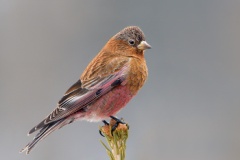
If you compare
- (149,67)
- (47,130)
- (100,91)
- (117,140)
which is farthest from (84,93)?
(149,67)

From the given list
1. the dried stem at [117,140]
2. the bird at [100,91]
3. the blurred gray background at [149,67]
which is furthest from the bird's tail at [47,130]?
the blurred gray background at [149,67]

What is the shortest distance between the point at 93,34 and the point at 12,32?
10.1 feet

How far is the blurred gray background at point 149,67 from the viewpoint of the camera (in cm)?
1109

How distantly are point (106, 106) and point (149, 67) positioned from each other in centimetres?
679

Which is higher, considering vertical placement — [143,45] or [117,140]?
[143,45]

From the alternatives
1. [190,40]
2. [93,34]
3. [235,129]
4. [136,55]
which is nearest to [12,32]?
[93,34]

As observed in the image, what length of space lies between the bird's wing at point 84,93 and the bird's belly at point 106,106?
50 mm

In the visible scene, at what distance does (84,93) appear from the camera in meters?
5.34

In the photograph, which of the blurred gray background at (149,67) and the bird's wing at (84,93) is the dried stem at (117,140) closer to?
the bird's wing at (84,93)

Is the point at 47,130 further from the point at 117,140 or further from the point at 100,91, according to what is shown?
the point at 117,140

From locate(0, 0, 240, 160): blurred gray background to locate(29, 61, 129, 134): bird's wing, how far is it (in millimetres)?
2661

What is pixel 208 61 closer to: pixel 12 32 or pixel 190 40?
pixel 190 40

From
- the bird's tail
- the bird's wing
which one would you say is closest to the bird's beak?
the bird's wing

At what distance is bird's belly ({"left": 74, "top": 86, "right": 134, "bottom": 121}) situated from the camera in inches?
210
